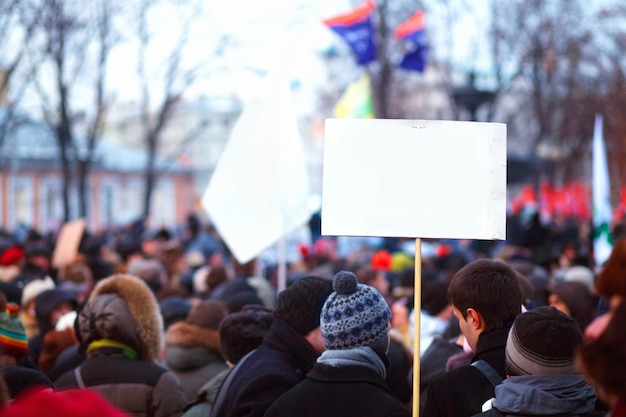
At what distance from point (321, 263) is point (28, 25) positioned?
6148 mm

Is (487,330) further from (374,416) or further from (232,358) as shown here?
(232,358)

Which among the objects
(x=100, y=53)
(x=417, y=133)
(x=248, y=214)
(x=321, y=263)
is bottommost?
(x=321, y=263)

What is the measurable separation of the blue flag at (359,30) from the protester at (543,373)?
60.8 feet

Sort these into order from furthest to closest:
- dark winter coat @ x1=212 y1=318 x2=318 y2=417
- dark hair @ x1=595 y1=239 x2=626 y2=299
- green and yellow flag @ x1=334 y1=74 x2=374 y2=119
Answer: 1. green and yellow flag @ x1=334 y1=74 x2=374 y2=119
2. dark winter coat @ x1=212 y1=318 x2=318 y2=417
3. dark hair @ x1=595 y1=239 x2=626 y2=299

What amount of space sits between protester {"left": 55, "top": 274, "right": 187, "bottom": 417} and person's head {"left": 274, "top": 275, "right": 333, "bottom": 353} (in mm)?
870

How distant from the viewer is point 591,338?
2.54 meters

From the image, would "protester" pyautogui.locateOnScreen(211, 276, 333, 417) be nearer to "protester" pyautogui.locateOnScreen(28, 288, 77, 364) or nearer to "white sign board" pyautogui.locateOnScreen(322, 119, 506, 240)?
"white sign board" pyautogui.locateOnScreen(322, 119, 506, 240)

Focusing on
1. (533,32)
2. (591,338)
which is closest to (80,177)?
(533,32)

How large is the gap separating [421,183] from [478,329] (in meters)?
0.63

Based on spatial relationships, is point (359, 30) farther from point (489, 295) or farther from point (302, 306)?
point (489, 295)

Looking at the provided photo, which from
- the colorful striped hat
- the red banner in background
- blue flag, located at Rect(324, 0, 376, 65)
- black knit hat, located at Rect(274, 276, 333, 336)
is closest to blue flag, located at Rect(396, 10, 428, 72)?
blue flag, located at Rect(324, 0, 376, 65)

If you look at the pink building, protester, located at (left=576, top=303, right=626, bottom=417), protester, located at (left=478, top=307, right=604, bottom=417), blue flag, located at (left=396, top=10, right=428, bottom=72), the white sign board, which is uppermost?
blue flag, located at (left=396, top=10, right=428, bottom=72)

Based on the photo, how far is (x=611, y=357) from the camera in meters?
2.42

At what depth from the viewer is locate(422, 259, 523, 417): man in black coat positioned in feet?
13.6
